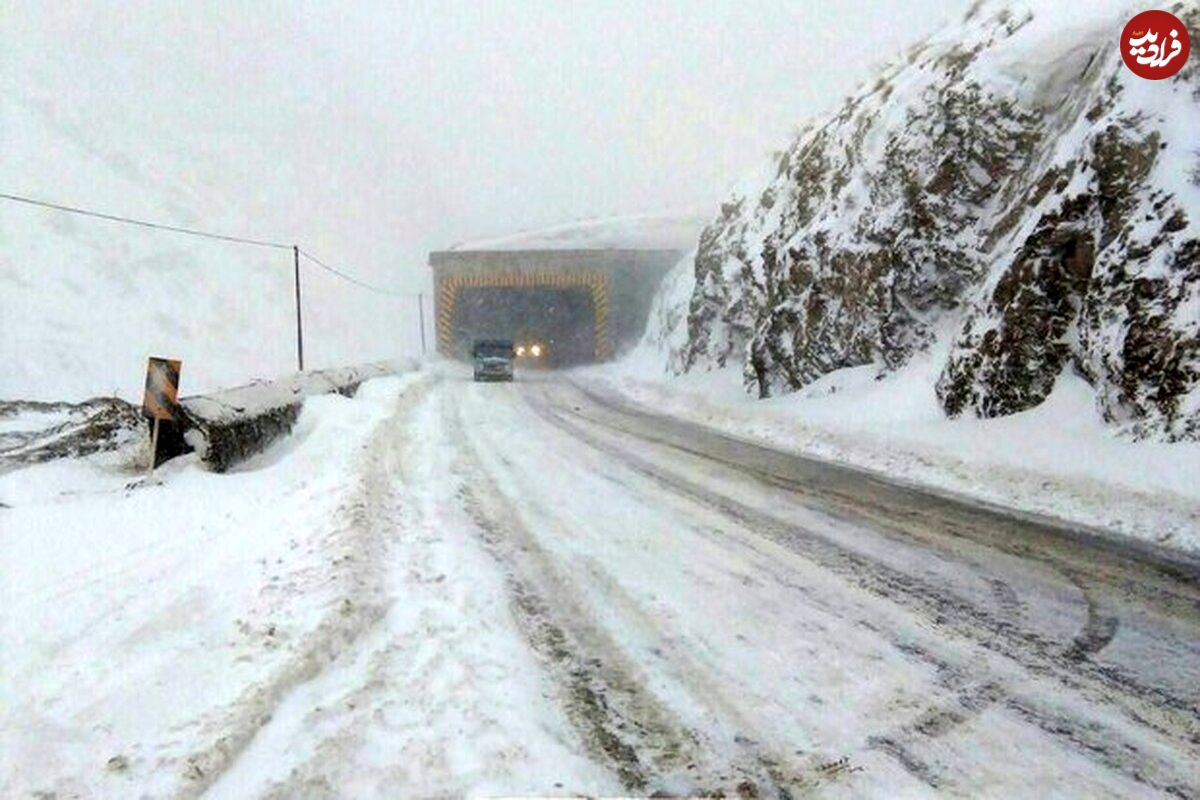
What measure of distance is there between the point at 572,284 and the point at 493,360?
12.4m

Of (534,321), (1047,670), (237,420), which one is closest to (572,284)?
(534,321)

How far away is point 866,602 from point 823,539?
1535 millimetres

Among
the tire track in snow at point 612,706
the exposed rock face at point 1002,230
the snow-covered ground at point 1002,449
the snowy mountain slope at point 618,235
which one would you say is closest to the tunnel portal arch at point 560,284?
the snowy mountain slope at point 618,235

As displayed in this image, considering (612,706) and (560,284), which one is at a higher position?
(560,284)

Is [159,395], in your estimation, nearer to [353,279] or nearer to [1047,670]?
[1047,670]

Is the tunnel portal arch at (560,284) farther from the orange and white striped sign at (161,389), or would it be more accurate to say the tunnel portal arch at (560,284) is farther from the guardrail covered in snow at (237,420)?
the orange and white striped sign at (161,389)

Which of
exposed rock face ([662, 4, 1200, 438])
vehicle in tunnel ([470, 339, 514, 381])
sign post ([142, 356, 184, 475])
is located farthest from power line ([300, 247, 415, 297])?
sign post ([142, 356, 184, 475])

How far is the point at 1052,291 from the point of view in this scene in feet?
31.4

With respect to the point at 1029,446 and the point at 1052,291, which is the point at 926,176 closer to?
the point at 1052,291

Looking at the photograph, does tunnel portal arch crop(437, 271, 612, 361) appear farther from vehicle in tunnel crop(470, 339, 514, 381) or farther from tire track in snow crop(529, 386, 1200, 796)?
tire track in snow crop(529, 386, 1200, 796)

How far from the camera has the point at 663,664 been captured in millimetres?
3693

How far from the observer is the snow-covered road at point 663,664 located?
2715 mm

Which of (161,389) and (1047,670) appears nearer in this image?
(1047,670)

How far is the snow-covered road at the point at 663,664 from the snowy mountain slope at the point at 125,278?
15.4 m
